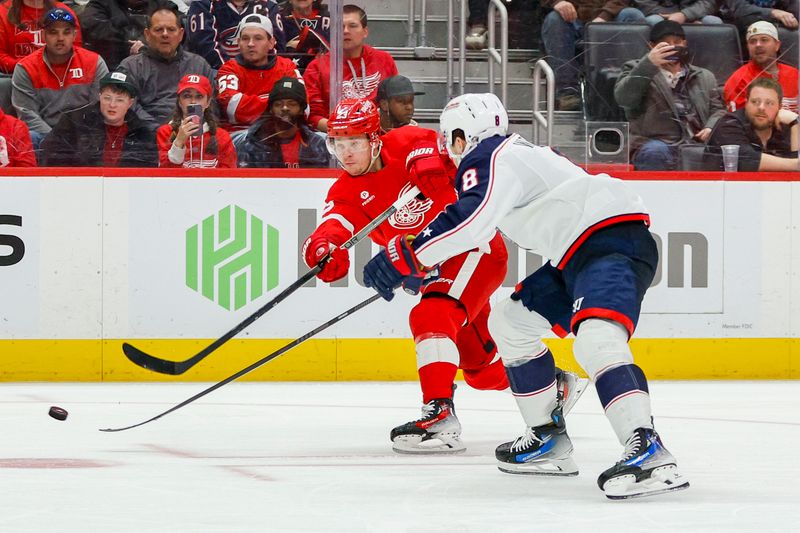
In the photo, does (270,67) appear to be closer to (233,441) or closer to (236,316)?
(236,316)

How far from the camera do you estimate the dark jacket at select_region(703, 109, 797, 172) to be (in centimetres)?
610

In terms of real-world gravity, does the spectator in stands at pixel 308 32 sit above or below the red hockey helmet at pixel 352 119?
above

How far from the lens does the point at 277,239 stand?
19.2ft

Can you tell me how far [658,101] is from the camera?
6.11 meters

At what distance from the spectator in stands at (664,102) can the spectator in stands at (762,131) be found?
0.27ft

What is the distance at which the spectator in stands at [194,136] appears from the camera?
5.80 metres

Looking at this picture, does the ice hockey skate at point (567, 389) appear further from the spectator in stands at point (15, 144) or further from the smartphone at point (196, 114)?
the spectator in stands at point (15, 144)

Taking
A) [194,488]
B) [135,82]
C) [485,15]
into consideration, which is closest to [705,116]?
[485,15]

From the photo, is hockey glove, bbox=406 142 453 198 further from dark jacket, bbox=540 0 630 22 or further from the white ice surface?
dark jacket, bbox=540 0 630 22

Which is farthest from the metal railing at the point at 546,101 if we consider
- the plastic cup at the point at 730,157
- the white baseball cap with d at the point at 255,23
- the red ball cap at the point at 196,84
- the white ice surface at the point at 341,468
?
the red ball cap at the point at 196,84

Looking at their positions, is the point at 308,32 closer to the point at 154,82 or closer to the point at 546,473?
the point at 154,82

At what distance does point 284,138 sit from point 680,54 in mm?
1920

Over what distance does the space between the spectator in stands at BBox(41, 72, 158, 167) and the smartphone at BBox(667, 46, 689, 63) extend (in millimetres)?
2464

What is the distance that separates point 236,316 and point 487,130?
8.99 ft
